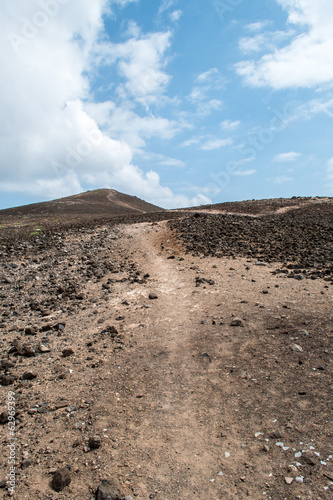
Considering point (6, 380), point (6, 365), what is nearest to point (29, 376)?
point (6, 380)

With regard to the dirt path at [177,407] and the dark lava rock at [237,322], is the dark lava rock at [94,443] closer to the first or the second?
the dirt path at [177,407]

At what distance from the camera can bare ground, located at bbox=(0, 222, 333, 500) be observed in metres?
3.33

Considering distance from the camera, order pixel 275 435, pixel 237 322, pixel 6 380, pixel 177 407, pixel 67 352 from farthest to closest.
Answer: pixel 237 322 → pixel 67 352 → pixel 6 380 → pixel 177 407 → pixel 275 435

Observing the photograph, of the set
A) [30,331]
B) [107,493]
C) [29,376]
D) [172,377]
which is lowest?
[107,493]

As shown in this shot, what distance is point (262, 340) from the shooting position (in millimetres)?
6012

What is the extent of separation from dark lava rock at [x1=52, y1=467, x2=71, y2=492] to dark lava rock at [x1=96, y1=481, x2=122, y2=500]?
38 centimetres

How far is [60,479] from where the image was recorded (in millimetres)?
3279

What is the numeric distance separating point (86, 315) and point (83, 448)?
4.54 m

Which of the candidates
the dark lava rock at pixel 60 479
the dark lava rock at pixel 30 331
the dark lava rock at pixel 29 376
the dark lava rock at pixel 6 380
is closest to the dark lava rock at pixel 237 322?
the dark lava rock at pixel 29 376

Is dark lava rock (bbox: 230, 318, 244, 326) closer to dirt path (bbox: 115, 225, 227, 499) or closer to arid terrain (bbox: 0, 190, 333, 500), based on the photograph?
arid terrain (bbox: 0, 190, 333, 500)

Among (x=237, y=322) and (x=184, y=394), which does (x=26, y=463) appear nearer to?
(x=184, y=394)

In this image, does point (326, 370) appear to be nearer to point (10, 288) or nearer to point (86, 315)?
point (86, 315)

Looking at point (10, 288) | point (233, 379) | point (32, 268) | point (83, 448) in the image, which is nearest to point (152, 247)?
point (32, 268)

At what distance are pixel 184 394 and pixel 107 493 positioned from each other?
73.6 inches
